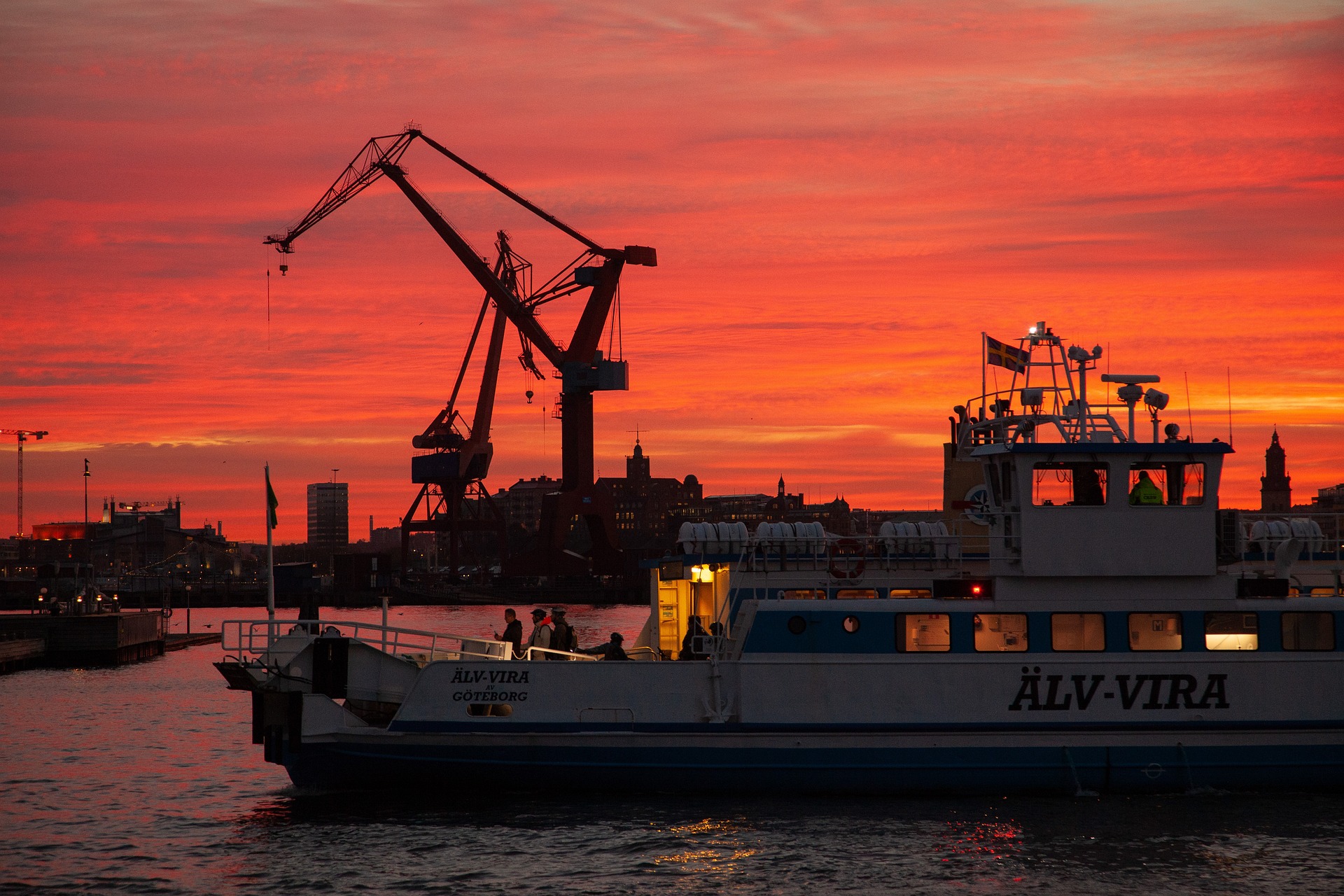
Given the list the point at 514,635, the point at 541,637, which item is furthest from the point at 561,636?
the point at 514,635

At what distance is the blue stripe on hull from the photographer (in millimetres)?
20781

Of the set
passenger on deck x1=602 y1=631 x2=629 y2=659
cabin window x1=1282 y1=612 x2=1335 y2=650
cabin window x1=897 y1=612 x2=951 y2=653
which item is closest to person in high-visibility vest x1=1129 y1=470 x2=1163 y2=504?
cabin window x1=1282 y1=612 x2=1335 y2=650

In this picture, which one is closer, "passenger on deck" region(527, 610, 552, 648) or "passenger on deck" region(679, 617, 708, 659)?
"passenger on deck" region(679, 617, 708, 659)

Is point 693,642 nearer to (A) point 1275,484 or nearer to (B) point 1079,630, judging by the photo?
(B) point 1079,630

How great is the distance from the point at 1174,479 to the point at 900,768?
653 cm

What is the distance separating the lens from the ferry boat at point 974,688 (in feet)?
67.9

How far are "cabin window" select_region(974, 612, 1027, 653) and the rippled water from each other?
2.48m

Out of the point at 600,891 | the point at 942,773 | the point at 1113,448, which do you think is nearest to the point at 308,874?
the point at 600,891

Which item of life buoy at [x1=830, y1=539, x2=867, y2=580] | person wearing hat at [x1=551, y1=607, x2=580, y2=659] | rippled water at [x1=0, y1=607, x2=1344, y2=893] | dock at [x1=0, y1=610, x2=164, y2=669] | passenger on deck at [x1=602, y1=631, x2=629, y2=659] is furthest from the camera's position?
dock at [x1=0, y1=610, x2=164, y2=669]

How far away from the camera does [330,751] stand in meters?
21.4

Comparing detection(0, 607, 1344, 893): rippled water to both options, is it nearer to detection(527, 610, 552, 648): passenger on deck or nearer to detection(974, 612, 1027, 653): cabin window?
detection(974, 612, 1027, 653): cabin window

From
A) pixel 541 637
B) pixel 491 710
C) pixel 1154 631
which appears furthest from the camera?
pixel 541 637

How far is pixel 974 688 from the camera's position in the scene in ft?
67.7

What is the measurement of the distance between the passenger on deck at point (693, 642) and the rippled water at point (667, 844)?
2121 millimetres
